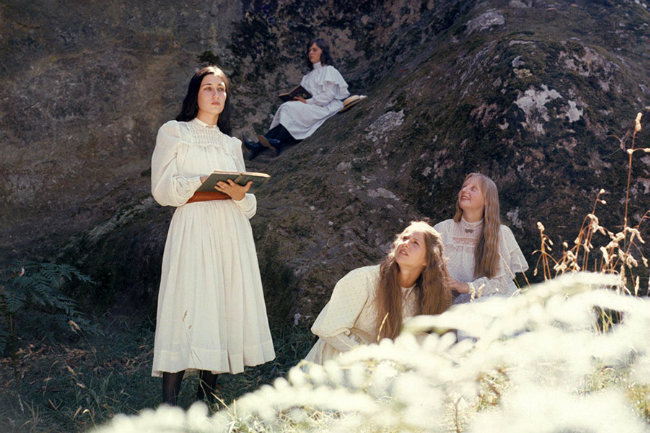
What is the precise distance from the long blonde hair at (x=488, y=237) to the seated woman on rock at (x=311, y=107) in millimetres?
3345

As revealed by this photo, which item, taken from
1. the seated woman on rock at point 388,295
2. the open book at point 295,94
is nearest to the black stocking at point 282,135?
the open book at point 295,94

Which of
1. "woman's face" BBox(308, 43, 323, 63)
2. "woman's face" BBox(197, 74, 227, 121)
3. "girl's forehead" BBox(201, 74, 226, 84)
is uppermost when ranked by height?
"woman's face" BBox(308, 43, 323, 63)

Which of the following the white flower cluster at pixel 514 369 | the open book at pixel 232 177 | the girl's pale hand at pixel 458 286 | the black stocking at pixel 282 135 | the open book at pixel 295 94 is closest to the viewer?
the white flower cluster at pixel 514 369

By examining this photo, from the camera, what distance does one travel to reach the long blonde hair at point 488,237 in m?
4.18

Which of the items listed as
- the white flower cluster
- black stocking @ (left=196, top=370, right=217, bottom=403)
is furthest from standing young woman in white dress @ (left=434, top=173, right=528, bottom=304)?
the white flower cluster

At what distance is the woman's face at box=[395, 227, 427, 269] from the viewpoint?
359 centimetres

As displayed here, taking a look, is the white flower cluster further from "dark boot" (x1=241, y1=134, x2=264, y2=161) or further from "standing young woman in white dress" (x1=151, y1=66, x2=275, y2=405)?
"dark boot" (x1=241, y1=134, x2=264, y2=161)

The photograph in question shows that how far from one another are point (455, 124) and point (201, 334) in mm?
2966

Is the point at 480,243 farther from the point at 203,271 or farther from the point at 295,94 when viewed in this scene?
the point at 295,94

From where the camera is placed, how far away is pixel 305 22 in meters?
8.65

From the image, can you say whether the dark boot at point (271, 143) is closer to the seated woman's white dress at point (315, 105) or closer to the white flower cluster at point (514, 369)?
the seated woman's white dress at point (315, 105)

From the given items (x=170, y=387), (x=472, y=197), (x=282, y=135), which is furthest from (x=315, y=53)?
(x=170, y=387)

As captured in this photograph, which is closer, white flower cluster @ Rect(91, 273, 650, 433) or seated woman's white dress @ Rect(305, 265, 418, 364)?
white flower cluster @ Rect(91, 273, 650, 433)

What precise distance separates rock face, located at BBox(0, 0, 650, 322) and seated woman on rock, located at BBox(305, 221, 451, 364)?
3.68ft
